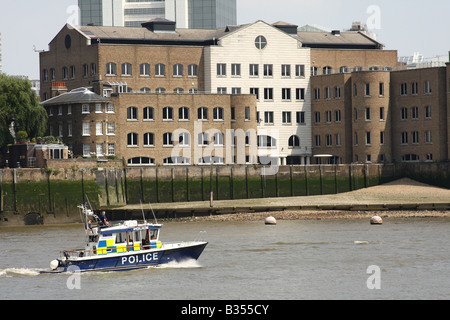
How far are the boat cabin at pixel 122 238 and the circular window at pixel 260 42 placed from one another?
68391 millimetres

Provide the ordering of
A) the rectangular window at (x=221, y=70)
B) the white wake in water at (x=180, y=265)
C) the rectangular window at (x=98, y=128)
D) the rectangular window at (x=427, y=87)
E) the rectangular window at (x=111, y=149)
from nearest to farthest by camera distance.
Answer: the white wake in water at (x=180, y=265) → the rectangular window at (x=98, y=128) → the rectangular window at (x=111, y=149) → the rectangular window at (x=427, y=87) → the rectangular window at (x=221, y=70)

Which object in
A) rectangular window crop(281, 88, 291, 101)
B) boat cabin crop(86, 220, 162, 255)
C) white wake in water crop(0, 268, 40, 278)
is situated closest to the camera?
boat cabin crop(86, 220, 162, 255)

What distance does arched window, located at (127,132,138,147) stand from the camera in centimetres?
11094

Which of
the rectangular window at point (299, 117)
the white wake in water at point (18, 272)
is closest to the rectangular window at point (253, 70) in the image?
the rectangular window at point (299, 117)

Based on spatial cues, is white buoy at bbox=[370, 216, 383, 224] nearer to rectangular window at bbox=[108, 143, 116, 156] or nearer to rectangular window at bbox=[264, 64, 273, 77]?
rectangular window at bbox=[108, 143, 116, 156]

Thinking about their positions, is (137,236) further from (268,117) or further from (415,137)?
(268,117)

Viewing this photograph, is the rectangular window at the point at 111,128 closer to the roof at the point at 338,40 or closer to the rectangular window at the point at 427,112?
the roof at the point at 338,40

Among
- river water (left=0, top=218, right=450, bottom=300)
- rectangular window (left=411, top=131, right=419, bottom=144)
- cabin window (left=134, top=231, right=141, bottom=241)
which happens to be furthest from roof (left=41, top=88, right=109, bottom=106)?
cabin window (left=134, top=231, right=141, bottom=241)

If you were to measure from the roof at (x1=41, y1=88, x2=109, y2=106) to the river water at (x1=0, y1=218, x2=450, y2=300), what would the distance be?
29.7m

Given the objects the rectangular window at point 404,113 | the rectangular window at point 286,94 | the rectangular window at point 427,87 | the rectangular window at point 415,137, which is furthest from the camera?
the rectangular window at point 286,94

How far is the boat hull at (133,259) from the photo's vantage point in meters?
57.0

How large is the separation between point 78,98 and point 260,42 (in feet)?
92.4
